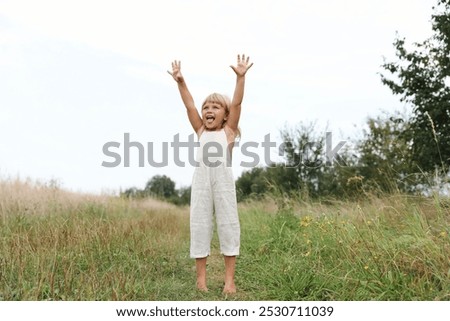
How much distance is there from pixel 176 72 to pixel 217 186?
1.29 metres

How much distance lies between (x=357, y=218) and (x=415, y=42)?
41.4ft

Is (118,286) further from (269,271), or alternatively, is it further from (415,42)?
(415,42)

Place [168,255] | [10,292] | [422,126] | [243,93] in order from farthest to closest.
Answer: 1. [422,126]
2. [168,255]
3. [243,93]
4. [10,292]

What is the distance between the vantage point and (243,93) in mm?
4609

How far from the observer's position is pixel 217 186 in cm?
461

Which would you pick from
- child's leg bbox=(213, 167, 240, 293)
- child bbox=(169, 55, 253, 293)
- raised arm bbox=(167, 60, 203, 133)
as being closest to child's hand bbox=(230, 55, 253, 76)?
child bbox=(169, 55, 253, 293)

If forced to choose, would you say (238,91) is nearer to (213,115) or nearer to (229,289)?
(213,115)

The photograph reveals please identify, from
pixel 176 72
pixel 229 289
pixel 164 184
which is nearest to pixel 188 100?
pixel 176 72

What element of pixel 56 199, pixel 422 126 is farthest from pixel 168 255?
pixel 422 126

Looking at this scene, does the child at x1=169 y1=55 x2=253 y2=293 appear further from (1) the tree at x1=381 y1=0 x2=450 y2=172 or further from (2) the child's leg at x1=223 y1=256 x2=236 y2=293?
(1) the tree at x1=381 y1=0 x2=450 y2=172

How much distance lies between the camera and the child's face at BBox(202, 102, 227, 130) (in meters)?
4.71

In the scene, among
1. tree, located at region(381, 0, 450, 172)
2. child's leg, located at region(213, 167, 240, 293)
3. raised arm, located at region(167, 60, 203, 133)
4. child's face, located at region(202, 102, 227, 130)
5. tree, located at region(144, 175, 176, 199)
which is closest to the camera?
child's leg, located at region(213, 167, 240, 293)

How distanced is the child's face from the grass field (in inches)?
62.9

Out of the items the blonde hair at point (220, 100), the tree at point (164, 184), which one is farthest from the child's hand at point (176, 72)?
the tree at point (164, 184)
